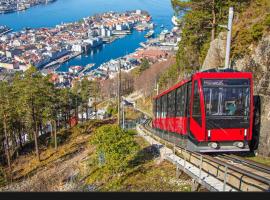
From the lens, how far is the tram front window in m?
11.0

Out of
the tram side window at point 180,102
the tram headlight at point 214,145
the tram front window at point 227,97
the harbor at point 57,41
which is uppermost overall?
the tram front window at point 227,97

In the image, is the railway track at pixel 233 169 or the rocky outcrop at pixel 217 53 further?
the rocky outcrop at pixel 217 53

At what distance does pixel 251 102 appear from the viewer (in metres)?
11.0

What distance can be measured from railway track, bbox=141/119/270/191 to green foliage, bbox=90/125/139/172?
2.14 metres

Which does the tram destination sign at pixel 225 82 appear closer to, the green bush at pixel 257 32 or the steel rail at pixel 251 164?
the steel rail at pixel 251 164

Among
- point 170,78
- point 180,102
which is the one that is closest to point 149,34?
point 170,78

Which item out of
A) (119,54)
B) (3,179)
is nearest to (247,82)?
(3,179)

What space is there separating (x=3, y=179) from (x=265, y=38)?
1457cm

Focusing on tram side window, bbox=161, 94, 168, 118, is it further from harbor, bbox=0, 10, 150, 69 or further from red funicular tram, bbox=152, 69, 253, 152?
harbor, bbox=0, 10, 150, 69

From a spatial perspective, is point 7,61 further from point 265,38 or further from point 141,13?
point 265,38

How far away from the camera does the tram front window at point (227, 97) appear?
35.9ft

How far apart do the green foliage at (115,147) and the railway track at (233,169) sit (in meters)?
2.14

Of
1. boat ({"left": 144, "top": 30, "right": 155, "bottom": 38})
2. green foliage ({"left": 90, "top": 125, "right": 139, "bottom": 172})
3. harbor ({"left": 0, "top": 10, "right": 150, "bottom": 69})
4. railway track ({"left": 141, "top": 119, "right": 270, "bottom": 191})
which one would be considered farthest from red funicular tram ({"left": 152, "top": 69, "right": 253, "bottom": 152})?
boat ({"left": 144, "top": 30, "right": 155, "bottom": 38})

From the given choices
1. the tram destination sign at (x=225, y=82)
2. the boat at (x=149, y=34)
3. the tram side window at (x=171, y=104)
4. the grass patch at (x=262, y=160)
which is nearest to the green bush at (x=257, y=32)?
the tram side window at (x=171, y=104)
